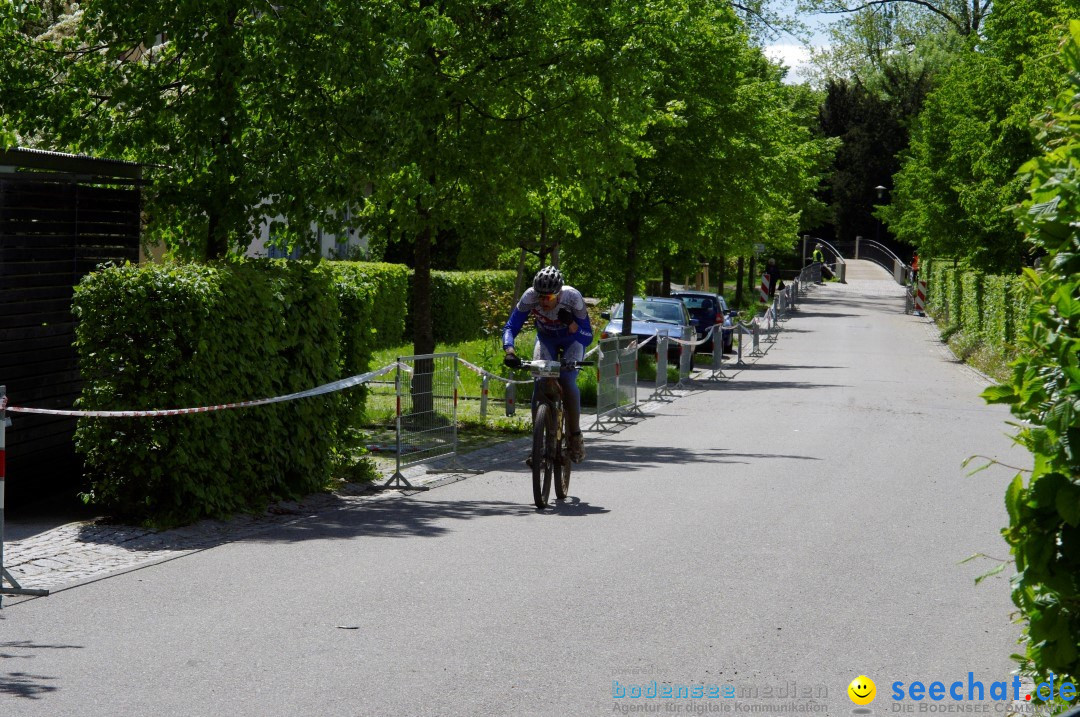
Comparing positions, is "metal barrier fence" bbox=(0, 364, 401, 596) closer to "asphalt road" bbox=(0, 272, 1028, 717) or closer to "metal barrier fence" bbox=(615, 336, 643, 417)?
"asphalt road" bbox=(0, 272, 1028, 717)

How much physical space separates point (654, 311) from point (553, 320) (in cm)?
1974

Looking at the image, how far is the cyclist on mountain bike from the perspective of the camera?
10.8 metres

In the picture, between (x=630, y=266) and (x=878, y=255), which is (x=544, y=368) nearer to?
(x=630, y=266)

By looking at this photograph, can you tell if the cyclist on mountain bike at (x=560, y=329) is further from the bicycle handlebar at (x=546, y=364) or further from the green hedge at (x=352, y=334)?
the green hedge at (x=352, y=334)

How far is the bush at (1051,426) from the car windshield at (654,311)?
86.1 feet

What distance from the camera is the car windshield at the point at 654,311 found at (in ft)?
99.9

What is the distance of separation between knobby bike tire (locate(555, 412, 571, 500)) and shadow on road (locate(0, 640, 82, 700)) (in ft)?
17.3

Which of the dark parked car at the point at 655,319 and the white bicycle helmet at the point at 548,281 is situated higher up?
the white bicycle helmet at the point at 548,281

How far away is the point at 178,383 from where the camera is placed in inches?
362

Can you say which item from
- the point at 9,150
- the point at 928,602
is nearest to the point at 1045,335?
the point at 928,602

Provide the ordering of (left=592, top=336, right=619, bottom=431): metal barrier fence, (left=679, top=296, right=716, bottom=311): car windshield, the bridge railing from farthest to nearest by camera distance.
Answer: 1. the bridge railing
2. (left=679, top=296, right=716, bottom=311): car windshield
3. (left=592, top=336, right=619, bottom=431): metal barrier fence

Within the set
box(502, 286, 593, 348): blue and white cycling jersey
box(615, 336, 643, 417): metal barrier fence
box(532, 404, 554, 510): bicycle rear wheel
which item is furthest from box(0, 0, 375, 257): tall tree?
box(615, 336, 643, 417): metal barrier fence

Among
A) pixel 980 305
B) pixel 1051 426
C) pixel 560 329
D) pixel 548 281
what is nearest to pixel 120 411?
pixel 548 281

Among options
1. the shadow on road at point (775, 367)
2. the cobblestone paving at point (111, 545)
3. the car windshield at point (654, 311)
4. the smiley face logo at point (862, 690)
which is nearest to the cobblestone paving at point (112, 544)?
the cobblestone paving at point (111, 545)
